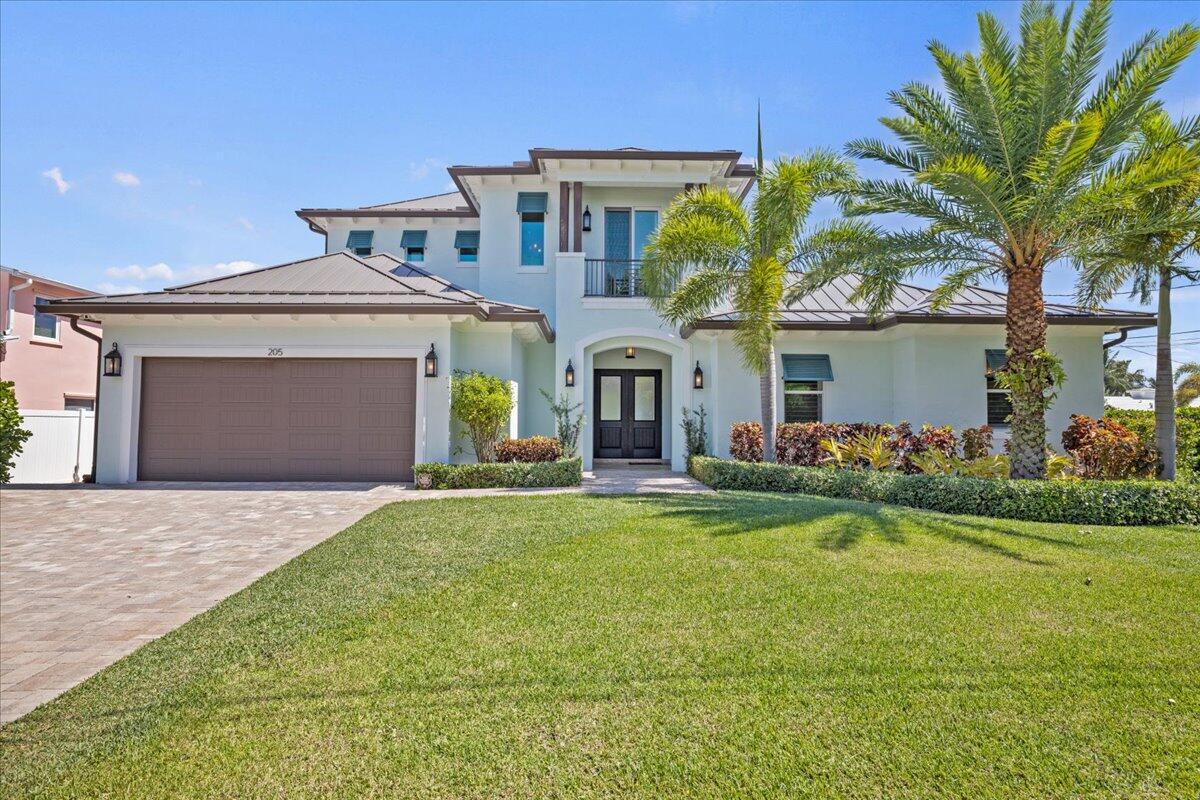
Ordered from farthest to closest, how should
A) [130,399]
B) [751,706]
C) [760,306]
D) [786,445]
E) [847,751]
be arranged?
1. [786,445]
2. [130,399]
3. [760,306]
4. [751,706]
5. [847,751]

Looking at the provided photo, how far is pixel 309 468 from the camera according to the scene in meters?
13.5

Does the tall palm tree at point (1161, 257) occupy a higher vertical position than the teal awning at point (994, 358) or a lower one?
higher

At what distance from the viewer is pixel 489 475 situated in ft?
41.9

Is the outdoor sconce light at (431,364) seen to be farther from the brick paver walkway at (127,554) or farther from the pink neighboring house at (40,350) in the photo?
the pink neighboring house at (40,350)

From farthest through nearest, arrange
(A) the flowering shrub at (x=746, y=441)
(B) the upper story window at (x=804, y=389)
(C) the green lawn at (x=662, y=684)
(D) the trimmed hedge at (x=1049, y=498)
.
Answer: (B) the upper story window at (x=804, y=389)
(A) the flowering shrub at (x=746, y=441)
(D) the trimmed hedge at (x=1049, y=498)
(C) the green lawn at (x=662, y=684)

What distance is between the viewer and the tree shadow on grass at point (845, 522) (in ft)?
23.4

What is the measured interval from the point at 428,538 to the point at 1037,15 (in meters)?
11.6

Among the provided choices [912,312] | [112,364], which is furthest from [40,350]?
[912,312]

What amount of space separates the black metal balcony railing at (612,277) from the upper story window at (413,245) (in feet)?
21.4

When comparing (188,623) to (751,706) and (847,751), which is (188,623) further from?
(847,751)

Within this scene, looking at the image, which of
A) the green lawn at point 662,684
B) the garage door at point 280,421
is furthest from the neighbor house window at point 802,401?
the green lawn at point 662,684

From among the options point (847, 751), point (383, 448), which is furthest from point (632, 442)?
point (847, 751)

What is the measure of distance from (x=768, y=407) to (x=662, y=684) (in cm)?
990

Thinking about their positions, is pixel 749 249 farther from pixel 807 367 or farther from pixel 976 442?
pixel 976 442
